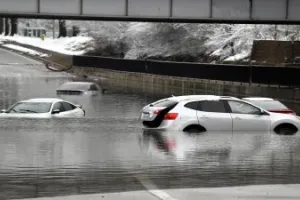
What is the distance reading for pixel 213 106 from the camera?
19328 millimetres

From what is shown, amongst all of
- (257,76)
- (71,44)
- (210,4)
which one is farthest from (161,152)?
(71,44)

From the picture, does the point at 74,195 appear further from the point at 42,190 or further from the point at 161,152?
the point at 161,152

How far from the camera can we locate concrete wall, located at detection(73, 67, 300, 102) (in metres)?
47.6

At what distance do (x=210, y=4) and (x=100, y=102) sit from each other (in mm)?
10045

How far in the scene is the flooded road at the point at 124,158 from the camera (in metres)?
10.5

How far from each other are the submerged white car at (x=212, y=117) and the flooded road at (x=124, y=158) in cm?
49

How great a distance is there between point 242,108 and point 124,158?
6.90 metres

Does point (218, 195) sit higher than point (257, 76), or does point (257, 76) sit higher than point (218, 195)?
point (218, 195)

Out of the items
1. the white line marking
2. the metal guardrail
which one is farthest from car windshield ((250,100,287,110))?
Answer: the metal guardrail

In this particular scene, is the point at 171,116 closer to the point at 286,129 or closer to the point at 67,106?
the point at 286,129

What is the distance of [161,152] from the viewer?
48.4 ft

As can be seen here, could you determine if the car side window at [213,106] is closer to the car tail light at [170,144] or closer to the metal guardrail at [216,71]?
the car tail light at [170,144]

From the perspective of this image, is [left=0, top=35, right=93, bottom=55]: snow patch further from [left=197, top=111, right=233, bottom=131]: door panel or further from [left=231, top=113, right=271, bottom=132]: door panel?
[left=197, top=111, right=233, bottom=131]: door panel

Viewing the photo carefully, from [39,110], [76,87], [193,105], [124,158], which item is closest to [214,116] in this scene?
[193,105]
